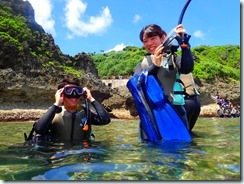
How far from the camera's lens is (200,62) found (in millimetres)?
34938

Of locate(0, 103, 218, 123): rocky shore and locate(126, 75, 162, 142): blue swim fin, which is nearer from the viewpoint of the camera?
locate(126, 75, 162, 142): blue swim fin

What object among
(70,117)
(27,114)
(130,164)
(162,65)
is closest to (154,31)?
(162,65)

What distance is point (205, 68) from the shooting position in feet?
105

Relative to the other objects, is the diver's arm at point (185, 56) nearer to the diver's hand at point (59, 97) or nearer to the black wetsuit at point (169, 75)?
the black wetsuit at point (169, 75)

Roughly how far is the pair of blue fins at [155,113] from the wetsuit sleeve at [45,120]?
34.2 inches

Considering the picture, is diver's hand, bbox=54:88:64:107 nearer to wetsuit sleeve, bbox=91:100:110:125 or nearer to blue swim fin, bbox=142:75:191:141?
wetsuit sleeve, bbox=91:100:110:125

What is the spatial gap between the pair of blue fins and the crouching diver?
53 cm

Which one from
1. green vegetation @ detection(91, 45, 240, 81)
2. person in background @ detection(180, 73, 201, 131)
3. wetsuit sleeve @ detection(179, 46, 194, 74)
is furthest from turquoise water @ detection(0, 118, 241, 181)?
green vegetation @ detection(91, 45, 240, 81)

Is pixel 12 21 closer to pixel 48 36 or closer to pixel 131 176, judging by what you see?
pixel 48 36

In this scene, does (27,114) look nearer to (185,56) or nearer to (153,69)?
(153,69)

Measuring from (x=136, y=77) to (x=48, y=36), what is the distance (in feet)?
53.7

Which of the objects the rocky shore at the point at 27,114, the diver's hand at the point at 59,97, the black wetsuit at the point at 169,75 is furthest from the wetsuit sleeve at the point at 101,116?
the rocky shore at the point at 27,114

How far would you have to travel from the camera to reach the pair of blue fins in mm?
3482

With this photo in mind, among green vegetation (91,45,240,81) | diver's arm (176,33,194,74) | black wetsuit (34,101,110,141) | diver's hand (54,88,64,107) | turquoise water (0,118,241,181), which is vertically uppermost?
green vegetation (91,45,240,81)
